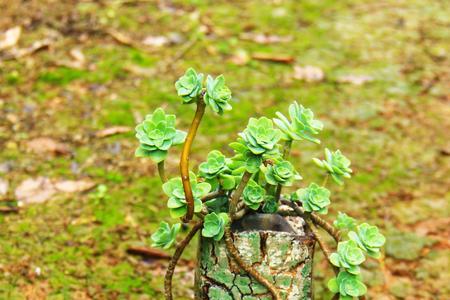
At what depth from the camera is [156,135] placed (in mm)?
1435

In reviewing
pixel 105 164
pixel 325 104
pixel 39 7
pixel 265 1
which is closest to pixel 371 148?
pixel 325 104

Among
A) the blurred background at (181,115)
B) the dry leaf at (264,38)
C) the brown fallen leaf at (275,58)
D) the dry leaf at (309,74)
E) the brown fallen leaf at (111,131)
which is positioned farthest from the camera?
the dry leaf at (264,38)

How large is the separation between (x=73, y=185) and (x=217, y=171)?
1210 millimetres

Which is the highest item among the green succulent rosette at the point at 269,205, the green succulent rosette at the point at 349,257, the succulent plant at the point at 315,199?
the succulent plant at the point at 315,199

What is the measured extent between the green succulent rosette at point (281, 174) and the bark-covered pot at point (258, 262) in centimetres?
13

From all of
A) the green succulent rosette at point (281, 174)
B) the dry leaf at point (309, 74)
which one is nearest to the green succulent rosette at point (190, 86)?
the green succulent rosette at point (281, 174)

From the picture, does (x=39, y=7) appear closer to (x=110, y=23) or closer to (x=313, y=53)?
(x=110, y=23)

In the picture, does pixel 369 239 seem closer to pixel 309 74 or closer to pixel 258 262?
pixel 258 262

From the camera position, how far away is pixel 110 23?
3.85m

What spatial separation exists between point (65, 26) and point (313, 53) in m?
1.43

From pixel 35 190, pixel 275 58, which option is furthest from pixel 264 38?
pixel 35 190

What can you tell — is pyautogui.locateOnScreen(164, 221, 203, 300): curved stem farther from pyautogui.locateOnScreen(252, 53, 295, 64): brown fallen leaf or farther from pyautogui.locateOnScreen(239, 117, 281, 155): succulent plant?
pyautogui.locateOnScreen(252, 53, 295, 64): brown fallen leaf

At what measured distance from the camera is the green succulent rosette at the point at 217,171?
1519 millimetres

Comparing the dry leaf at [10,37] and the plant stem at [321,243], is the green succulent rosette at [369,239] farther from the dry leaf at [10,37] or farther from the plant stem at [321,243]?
the dry leaf at [10,37]
